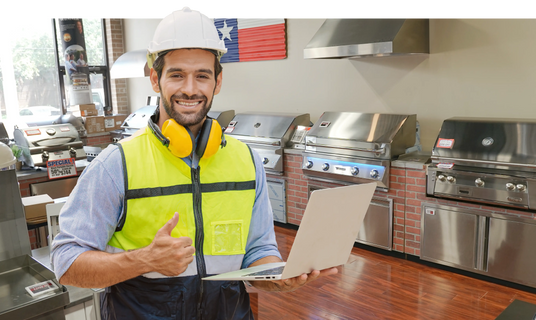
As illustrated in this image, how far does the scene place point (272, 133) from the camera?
16.3 ft

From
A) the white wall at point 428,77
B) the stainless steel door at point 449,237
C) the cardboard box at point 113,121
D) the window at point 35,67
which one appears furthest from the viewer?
the cardboard box at point 113,121

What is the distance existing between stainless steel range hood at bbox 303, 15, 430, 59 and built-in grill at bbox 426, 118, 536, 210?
78 cm

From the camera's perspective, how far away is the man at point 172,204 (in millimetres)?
1194

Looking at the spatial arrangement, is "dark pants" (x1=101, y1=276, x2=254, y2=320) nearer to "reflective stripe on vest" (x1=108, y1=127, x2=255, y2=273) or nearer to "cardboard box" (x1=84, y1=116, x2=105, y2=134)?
"reflective stripe on vest" (x1=108, y1=127, x2=255, y2=273)

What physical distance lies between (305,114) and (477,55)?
181 centimetres

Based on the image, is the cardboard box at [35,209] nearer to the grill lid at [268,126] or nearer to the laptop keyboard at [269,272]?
the laptop keyboard at [269,272]

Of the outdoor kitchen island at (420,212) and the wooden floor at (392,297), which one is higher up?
the outdoor kitchen island at (420,212)

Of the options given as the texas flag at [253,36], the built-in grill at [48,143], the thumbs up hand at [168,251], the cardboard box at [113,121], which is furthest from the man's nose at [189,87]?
the cardboard box at [113,121]

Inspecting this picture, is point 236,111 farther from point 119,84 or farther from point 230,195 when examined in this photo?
point 230,195

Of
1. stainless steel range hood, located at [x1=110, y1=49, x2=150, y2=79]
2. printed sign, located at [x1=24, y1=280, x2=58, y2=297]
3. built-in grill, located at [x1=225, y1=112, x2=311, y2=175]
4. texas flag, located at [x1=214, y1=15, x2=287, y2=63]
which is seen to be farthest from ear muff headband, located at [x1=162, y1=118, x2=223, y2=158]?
texas flag, located at [x1=214, y1=15, x2=287, y2=63]

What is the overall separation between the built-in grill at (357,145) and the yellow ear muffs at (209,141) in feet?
9.41

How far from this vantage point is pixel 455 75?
4113 millimetres

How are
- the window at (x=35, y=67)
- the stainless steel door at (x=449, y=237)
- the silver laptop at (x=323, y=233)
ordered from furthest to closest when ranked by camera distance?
1. the window at (x=35, y=67)
2. the stainless steel door at (x=449, y=237)
3. the silver laptop at (x=323, y=233)

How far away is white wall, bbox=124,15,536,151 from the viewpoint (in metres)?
3.79
